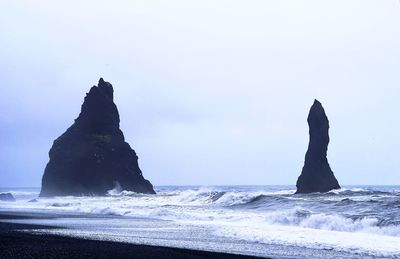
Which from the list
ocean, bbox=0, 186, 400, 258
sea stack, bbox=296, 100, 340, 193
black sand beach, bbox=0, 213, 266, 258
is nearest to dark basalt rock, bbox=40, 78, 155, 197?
sea stack, bbox=296, 100, 340, 193

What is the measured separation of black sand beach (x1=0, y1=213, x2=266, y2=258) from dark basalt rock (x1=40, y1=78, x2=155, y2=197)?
8080 centimetres

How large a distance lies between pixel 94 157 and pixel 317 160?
4766 centimetres

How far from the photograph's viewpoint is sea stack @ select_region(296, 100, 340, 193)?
7238 cm

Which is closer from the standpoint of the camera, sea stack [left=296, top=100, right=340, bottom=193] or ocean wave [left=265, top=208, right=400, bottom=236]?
ocean wave [left=265, top=208, right=400, bottom=236]

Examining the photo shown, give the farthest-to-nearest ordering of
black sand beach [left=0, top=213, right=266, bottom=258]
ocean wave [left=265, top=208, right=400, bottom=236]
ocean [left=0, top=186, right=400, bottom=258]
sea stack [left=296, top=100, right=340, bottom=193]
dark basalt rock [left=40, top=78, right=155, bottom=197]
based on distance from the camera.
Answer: dark basalt rock [left=40, top=78, right=155, bottom=197]
sea stack [left=296, top=100, right=340, bottom=193]
ocean wave [left=265, top=208, right=400, bottom=236]
ocean [left=0, top=186, right=400, bottom=258]
black sand beach [left=0, top=213, right=266, bottom=258]

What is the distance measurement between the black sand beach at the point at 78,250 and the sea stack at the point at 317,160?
57395 mm

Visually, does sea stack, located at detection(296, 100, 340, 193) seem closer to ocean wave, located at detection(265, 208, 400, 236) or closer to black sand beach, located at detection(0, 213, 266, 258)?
ocean wave, located at detection(265, 208, 400, 236)

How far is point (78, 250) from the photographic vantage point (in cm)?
1590

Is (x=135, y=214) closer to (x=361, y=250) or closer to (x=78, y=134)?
(x=361, y=250)

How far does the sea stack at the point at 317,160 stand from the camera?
7238 cm

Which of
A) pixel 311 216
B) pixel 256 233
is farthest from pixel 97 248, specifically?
pixel 311 216

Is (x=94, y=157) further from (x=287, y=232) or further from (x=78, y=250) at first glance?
(x=78, y=250)

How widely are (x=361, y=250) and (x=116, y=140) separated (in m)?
90.6

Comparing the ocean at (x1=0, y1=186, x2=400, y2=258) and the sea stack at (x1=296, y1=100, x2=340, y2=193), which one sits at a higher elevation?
the sea stack at (x1=296, y1=100, x2=340, y2=193)
